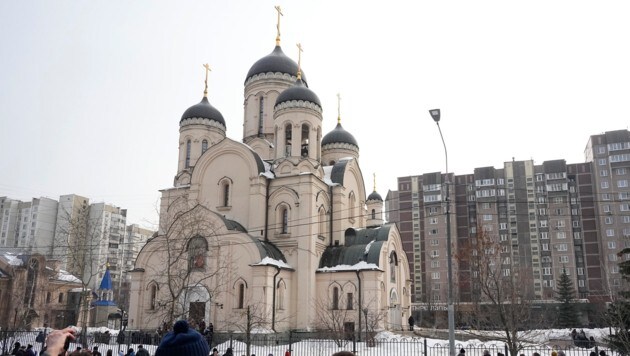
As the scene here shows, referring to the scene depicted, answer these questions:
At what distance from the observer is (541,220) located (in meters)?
64.8

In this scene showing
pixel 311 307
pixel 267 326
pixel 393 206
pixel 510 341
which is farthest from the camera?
pixel 393 206

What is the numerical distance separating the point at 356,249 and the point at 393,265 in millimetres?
3691

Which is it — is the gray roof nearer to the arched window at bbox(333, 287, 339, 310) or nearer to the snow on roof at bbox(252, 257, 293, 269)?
the arched window at bbox(333, 287, 339, 310)

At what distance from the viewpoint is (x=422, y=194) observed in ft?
239

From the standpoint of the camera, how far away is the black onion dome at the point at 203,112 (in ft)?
126

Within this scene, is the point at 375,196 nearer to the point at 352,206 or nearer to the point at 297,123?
the point at 352,206

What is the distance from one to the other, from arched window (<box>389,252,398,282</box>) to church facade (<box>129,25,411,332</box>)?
63 mm

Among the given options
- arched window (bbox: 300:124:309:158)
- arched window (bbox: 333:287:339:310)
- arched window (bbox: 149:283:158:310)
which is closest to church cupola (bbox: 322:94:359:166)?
arched window (bbox: 300:124:309:158)

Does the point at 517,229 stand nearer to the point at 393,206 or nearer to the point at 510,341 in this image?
the point at 393,206

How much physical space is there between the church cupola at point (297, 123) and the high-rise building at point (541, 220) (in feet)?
91.7

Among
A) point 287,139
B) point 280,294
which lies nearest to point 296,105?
point 287,139

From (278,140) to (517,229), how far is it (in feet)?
137

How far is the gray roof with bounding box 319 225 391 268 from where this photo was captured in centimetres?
3153

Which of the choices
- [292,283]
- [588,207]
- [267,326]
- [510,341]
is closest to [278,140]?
[292,283]
